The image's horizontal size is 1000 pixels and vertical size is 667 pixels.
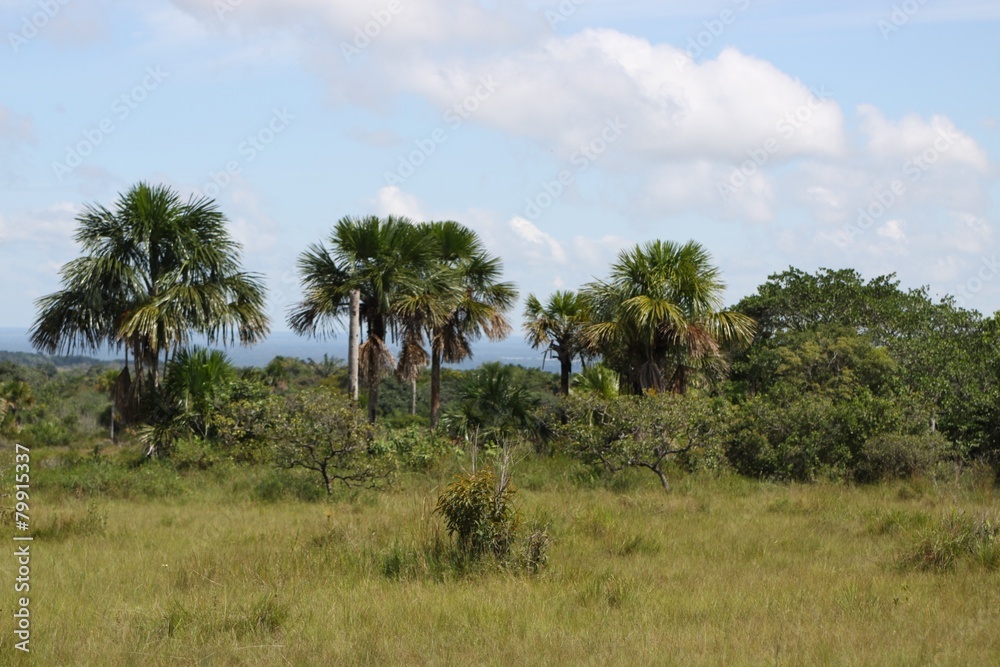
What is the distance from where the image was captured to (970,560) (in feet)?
30.3

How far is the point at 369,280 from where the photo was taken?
2134cm

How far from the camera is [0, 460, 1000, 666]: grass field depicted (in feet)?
21.4

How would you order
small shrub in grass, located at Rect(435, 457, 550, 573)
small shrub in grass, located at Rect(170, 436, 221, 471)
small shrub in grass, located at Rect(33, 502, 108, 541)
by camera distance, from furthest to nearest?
1. small shrub in grass, located at Rect(170, 436, 221, 471)
2. small shrub in grass, located at Rect(33, 502, 108, 541)
3. small shrub in grass, located at Rect(435, 457, 550, 573)

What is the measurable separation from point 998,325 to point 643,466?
9480mm

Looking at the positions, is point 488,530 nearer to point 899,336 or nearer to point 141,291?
point 141,291

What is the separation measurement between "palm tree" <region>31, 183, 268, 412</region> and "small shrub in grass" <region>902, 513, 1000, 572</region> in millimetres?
15147

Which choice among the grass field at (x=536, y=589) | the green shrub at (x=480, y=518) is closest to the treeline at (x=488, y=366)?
the grass field at (x=536, y=589)

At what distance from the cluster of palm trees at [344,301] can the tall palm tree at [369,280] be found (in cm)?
3

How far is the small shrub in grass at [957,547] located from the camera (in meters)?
9.18

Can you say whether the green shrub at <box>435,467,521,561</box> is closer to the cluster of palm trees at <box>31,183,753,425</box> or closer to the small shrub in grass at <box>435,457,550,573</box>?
the small shrub in grass at <box>435,457,550,573</box>

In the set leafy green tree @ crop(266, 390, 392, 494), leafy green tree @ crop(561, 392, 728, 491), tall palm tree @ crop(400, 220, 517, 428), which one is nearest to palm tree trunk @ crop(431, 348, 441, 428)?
tall palm tree @ crop(400, 220, 517, 428)

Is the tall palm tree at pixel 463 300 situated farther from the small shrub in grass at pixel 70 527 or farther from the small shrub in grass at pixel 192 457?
the small shrub in grass at pixel 70 527

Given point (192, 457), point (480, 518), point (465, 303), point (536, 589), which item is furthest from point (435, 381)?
point (536, 589)

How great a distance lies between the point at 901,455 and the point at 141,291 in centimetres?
1600
